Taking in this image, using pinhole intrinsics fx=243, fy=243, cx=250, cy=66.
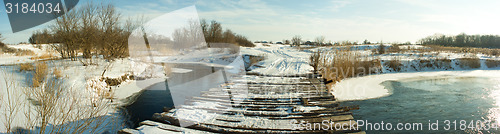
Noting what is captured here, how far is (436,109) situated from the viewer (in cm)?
612

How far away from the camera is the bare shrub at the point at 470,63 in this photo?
1488cm

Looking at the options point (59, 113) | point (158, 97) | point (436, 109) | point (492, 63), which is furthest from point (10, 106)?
point (492, 63)

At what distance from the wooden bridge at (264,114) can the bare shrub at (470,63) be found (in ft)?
45.8

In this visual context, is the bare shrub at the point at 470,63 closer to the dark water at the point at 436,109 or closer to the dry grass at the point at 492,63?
the dry grass at the point at 492,63

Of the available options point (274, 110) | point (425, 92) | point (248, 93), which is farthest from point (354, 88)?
point (274, 110)

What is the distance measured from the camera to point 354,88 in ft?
29.0

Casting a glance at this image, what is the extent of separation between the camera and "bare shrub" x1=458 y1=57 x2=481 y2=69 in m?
14.9

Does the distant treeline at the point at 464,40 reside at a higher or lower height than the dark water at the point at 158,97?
higher

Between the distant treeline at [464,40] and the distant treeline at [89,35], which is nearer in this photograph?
the distant treeline at [89,35]

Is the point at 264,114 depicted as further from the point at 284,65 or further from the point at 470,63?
the point at 470,63

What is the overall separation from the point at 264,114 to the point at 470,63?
55.5 feet

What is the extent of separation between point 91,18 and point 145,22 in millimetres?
3148

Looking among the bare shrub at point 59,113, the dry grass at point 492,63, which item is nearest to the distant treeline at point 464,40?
the dry grass at point 492,63

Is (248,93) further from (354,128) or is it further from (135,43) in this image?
(135,43)
